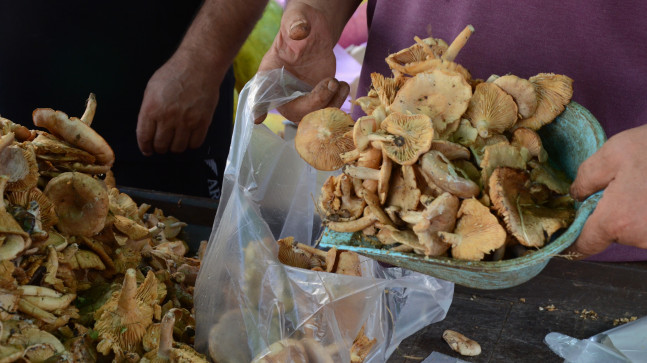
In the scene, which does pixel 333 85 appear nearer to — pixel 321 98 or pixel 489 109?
pixel 321 98

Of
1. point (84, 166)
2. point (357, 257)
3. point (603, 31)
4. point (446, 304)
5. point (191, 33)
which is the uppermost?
point (603, 31)

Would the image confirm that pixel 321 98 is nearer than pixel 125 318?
No

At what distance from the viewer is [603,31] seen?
1311 millimetres

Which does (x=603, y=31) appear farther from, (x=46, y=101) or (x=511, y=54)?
(x=46, y=101)

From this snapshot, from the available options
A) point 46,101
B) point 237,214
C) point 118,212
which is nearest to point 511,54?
point 237,214

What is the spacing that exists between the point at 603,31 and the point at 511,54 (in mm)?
217

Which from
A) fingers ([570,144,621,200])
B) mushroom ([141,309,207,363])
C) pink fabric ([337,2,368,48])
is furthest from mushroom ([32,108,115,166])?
pink fabric ([337,2,368,48])

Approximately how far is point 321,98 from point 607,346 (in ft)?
3.02

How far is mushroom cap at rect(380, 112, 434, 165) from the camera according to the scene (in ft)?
3.21

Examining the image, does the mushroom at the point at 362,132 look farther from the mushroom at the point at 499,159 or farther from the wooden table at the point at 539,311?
the wooden table at the point at 539,311

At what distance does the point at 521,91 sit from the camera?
1071 millimetres

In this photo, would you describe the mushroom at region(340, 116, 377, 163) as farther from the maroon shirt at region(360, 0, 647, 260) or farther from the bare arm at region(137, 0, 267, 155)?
the bare arm at region(137, 0, 267, 155)

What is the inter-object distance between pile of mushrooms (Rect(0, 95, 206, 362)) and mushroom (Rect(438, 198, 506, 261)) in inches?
20.0

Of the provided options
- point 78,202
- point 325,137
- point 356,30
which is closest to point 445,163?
point 325,137
